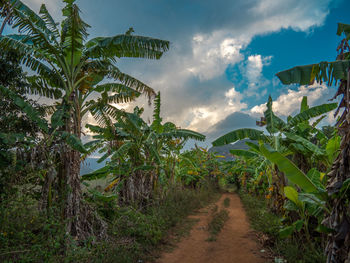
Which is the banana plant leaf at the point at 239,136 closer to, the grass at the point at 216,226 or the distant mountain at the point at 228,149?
the distant mountain at the point at 228,149

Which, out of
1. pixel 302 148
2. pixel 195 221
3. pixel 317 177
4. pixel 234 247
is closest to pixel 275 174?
pixel 302 148

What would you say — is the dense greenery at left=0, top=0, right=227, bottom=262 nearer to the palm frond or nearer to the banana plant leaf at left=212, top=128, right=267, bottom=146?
the palm frond

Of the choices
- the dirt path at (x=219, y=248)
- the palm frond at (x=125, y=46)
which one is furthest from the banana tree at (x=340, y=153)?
the palm frond at (x=125, y=46)

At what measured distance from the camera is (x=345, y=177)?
9.37 ft

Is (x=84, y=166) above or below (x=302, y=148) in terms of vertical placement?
below

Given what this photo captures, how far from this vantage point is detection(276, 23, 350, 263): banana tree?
109 inches

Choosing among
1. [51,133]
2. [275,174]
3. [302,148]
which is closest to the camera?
[51,133]

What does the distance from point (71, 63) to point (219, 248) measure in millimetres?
6110

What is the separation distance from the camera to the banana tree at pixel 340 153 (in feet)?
9.06

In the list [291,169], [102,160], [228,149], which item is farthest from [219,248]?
[228,149]

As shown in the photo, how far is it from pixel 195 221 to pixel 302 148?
4792 millimetres

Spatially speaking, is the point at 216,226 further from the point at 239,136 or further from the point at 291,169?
the point at 291,169

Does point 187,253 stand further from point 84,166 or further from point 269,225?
point 84,166

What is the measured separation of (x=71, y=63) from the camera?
15.8 ft
